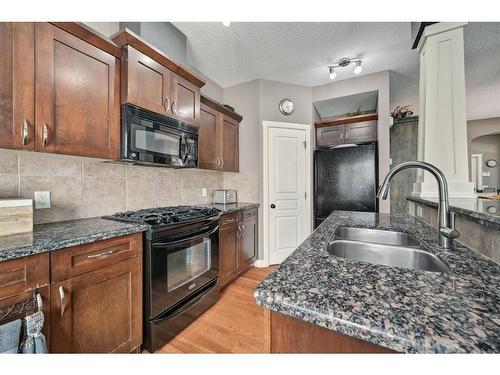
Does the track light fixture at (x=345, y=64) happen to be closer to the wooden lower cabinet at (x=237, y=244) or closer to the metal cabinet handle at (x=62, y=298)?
the wooden lower cabinet at (x=237, y=244)

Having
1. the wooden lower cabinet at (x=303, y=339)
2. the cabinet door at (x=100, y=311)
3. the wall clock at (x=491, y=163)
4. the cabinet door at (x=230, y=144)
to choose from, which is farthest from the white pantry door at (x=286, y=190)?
the wall clock at (x=491, y=163)

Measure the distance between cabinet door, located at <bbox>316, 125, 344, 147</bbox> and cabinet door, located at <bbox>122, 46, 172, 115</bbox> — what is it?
2.41 meters

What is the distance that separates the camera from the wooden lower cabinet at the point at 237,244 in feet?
7.73

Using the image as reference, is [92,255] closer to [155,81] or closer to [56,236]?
[56,236]

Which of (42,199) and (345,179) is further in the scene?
(345,179)

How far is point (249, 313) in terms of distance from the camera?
1.98 metres

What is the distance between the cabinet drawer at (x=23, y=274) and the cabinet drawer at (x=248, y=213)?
1.93 meters

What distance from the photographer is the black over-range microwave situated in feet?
4.98

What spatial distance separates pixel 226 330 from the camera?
1740mm

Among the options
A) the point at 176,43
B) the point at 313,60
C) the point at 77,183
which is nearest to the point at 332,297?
the point at 77,183

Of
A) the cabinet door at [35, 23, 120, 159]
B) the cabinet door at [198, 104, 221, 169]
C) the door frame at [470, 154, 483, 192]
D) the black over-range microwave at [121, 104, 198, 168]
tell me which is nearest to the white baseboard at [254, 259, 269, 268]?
the cabinet door at [198, 104, 221, 169]

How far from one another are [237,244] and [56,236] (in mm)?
1795

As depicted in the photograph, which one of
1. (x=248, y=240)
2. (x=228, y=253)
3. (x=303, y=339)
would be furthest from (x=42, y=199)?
(x=248, y=240)

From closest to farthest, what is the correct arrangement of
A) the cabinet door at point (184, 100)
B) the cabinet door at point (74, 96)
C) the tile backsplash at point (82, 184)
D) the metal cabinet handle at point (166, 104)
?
the cabinet door at point (74, 96)
the tile backsplash at point (82, 184)
the metal cabinet handle at point (166, 104)
the cabinet door at point (184, 100)
